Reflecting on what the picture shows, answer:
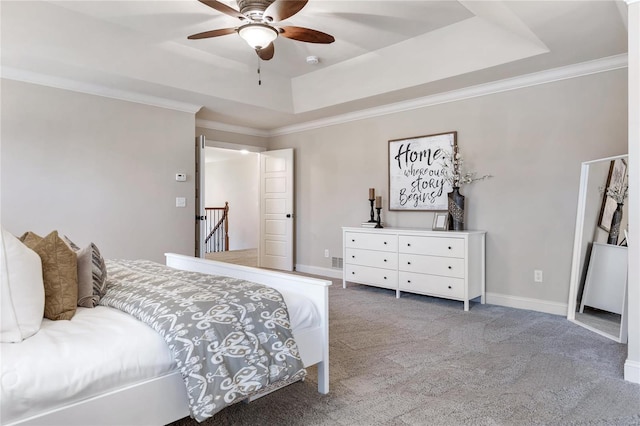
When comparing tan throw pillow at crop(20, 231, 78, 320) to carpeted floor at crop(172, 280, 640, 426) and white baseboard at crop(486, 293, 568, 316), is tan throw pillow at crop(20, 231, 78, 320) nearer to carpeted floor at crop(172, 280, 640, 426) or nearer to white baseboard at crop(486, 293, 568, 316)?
carpeted floor at crop(172, 280, 640, 426)

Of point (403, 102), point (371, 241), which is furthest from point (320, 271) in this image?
point (403, 102)

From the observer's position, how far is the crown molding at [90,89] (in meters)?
3.73

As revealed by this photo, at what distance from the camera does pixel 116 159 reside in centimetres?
438

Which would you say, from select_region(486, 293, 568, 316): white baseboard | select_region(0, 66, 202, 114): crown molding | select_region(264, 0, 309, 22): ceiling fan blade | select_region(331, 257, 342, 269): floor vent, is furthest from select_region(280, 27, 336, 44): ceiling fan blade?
select_region(331, 257, 342, 269): floor vent

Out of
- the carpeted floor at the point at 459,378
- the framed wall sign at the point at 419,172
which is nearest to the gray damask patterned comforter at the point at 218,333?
the carpeted floor at the point at 459,378

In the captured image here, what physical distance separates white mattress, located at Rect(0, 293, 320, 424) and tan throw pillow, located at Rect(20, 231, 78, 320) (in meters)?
0.06

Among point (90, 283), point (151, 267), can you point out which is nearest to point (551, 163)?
point (151, 267)

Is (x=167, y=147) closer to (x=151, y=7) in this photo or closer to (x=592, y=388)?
(x=151, y=7)

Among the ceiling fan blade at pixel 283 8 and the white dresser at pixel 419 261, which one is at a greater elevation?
the ceiling fan blade at pixel 283 8

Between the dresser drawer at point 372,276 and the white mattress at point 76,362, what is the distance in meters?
3.40

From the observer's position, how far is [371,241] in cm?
481

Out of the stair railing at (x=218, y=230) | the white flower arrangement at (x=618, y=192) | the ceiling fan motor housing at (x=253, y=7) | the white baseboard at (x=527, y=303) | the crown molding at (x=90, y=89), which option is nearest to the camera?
the ceiling fan motor housing at (x=253, y=7)

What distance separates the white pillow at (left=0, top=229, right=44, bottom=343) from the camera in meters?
1.37

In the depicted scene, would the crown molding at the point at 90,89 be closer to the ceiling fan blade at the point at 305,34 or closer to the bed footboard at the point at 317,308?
the ceiling fan blade at the point at 305,34
